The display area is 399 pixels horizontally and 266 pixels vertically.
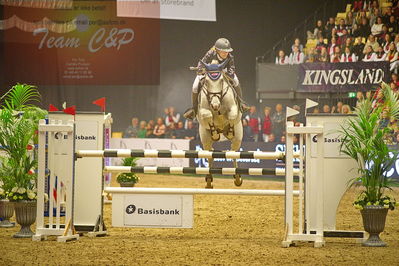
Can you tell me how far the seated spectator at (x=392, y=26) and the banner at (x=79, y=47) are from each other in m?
6.50

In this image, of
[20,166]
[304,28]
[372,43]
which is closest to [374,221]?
[20,166]

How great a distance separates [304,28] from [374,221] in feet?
41.2

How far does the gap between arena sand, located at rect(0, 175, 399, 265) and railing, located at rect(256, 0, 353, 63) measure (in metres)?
10.0

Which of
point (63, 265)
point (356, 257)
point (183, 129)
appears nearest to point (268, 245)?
point (356, 257)

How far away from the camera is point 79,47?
63.4 feet

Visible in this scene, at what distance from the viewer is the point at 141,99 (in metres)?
20.0

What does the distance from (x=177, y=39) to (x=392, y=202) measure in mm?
13744

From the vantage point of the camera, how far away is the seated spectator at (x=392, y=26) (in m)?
16.6

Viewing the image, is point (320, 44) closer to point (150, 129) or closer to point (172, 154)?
point (150, 129)

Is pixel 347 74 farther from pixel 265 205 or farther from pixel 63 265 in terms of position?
pixel 63 265

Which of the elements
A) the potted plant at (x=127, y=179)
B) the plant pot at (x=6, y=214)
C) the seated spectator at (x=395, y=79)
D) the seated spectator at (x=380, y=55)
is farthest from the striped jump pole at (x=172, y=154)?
the seated spectator at (x=380, y=55)

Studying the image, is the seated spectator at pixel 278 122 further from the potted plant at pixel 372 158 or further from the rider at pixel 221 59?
the potted plant at pixel 372 158

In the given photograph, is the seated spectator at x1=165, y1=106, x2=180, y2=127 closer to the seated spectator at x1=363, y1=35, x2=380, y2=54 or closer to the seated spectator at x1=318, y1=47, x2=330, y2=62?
the seated spectator at x1=318, y1=47, x2=330, y2=62

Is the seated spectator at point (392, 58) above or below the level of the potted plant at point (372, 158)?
above
